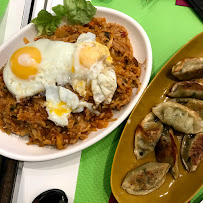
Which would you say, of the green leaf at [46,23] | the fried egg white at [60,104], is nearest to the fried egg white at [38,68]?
the fried egg white at [60,104]

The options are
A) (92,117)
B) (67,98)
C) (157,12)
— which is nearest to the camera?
(67,98)

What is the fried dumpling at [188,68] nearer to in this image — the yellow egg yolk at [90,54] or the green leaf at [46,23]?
the yellow egg yolk at [90,54]

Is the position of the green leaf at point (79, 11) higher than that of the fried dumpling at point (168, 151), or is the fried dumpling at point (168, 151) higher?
the green leaf at point (79, 11)

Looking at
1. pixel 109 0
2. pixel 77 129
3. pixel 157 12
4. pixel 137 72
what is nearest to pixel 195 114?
pixel 137 72

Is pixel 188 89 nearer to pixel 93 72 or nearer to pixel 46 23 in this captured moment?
pixel 93 72

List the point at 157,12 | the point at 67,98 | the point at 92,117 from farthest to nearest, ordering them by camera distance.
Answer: the point at 157,12 < the point at 92,117 < the point at 67,98

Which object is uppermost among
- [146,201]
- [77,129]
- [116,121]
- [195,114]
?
[195,114]

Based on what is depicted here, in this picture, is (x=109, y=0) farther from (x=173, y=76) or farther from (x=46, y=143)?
(x=46, y=143)
